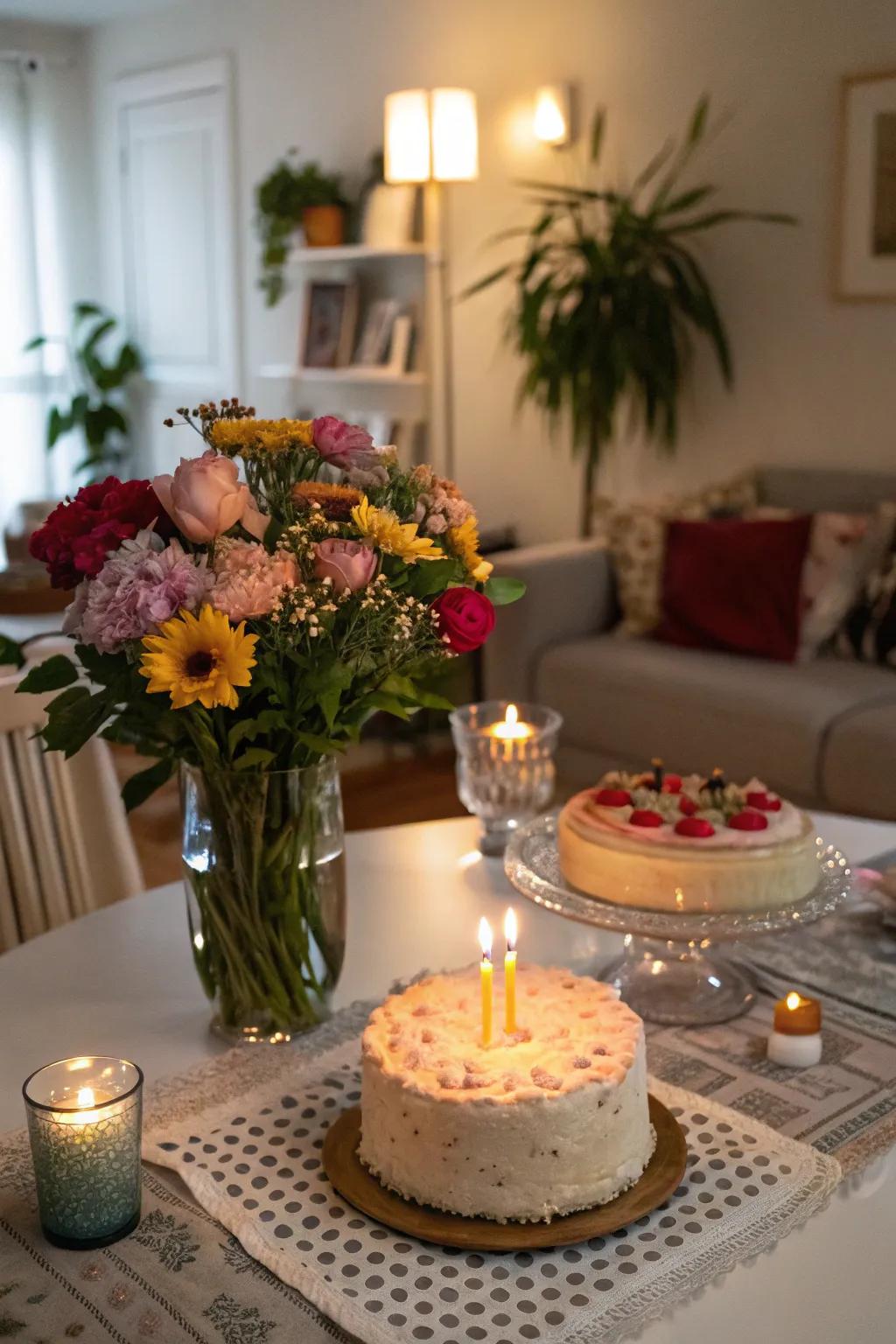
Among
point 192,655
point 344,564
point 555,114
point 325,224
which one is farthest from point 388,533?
point 325,224

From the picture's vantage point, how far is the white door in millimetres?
6004

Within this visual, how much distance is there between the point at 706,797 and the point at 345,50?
460 centimetres

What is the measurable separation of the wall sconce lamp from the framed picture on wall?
37.5 inches

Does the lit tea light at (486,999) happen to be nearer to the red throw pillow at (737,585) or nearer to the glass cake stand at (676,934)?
the glass cake stand at (676,934)

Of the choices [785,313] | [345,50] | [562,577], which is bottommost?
[562,577]

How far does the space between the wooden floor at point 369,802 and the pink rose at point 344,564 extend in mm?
2483

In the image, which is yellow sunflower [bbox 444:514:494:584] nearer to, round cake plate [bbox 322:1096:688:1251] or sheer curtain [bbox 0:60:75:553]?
round cake plate [bbox 322:1096:688:1251]

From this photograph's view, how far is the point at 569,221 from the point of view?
452 centimetres

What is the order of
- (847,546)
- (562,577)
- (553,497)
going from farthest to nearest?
(553,497), (562,577), (847,546)

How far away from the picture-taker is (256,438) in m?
1.08

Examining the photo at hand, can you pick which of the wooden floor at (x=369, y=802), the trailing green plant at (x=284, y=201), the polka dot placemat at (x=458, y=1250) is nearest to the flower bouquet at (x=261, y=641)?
the polka dot placemat at (x=458, y=1250)

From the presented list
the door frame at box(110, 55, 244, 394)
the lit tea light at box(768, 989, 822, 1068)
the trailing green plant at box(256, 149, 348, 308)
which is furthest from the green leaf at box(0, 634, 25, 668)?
the door frame at box(110, 55, 244, 394)

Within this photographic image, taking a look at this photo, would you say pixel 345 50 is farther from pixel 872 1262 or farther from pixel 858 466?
pixel 872 1262

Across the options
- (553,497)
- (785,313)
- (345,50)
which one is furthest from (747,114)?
(345,50)
